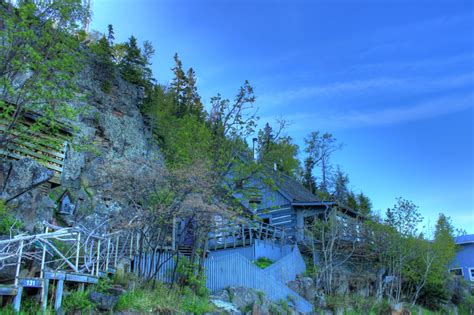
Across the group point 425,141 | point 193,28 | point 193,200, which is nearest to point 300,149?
point 425,141

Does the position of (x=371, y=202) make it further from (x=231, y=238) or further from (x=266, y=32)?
(x=266, y=32)

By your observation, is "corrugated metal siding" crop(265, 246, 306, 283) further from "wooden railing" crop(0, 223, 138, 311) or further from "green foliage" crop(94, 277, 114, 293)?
"green foliage" crop(94, 277, 114, 293)

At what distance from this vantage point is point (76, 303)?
984cm

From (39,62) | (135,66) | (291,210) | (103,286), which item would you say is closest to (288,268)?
(291,210)

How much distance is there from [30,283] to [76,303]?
1336 millimetres

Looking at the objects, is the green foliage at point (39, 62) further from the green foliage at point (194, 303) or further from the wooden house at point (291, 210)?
the wooden house at point (291, 210)

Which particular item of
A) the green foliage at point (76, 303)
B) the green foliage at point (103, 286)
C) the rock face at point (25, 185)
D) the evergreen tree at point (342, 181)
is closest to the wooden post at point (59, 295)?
the green foliage at point (76, 303)

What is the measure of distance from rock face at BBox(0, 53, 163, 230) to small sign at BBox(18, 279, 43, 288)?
3293 mm

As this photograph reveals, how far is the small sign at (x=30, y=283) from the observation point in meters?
8.85

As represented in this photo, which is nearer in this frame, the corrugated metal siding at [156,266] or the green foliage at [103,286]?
the green foliage at [103,286]

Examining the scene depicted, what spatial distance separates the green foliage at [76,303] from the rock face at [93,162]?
2.87m

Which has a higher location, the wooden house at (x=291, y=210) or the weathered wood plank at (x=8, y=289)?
the wooden house at (x=291, y=210)

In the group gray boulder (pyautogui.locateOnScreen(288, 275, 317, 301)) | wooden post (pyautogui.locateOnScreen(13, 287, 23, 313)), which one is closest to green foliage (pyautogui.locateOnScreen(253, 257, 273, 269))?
gray boulder (pyautogui.locateOnScreen(288, 275, 317, 301))

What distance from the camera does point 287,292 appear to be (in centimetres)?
1716
